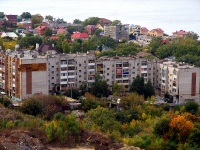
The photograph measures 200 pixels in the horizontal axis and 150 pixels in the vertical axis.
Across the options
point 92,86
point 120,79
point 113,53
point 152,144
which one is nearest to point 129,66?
point 120,79

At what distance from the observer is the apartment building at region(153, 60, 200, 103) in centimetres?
788

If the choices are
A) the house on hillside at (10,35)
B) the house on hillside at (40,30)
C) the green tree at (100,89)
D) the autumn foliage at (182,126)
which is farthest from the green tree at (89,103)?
the house on hillside at (40,30)

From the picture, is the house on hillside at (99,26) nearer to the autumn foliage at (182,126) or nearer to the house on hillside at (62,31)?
the house on hillside at (62,31)

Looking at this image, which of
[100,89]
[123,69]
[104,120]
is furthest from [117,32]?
[104,120]

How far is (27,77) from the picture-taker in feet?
23.9

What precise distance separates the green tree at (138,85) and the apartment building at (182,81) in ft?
1.63

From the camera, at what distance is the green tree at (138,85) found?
7.71 meters

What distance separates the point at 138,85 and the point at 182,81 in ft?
2.18

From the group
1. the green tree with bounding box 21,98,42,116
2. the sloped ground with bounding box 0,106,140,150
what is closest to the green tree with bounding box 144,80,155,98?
the green tree with bounding box 21,98,42,116

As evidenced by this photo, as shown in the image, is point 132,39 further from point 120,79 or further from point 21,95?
point 21,95

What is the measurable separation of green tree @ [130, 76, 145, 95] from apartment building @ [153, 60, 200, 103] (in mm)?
497

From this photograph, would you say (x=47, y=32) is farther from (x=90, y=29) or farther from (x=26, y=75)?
(x=26, y=75)

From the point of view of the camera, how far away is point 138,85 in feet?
25.4

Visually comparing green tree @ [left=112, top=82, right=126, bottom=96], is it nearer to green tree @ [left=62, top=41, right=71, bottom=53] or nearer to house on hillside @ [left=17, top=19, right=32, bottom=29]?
green tree @ [left=62, top=41, right=71, bottom=53]
